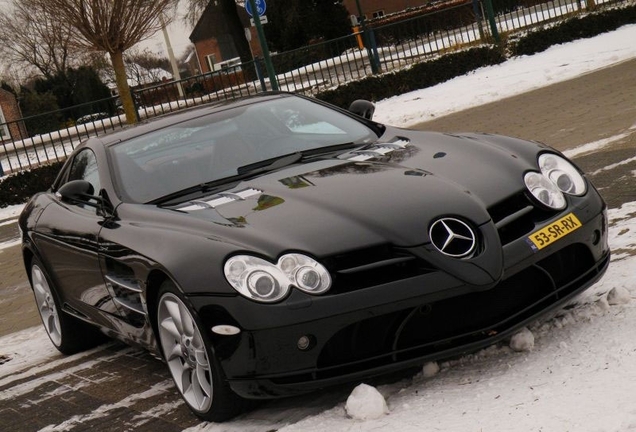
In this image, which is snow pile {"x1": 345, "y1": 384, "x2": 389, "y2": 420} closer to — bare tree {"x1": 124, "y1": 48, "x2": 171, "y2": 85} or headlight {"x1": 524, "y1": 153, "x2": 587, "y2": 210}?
headlight {"x1": 524, "y1": 153, "x2": 587, "y2": 210}

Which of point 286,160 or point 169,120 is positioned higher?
point 169,120

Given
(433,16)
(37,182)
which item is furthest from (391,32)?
(37,182)

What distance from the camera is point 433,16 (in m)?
23.5

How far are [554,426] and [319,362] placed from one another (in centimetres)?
→ 102

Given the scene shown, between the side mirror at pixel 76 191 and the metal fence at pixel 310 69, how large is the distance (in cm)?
1644

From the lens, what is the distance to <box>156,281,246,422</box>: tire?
170 inches

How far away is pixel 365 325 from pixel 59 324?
10.3 feet

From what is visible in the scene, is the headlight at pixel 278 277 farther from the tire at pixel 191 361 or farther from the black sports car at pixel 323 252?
the tire at pixel 191 361

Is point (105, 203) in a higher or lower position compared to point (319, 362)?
higher

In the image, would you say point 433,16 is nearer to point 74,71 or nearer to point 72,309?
point 72,309

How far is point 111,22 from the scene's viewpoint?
23000 millimetres

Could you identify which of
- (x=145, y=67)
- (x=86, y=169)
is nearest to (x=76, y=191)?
(x=86, y=169)

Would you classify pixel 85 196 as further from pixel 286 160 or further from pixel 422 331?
pixel 422 331

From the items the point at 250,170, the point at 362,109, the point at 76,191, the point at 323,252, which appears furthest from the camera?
the point at 362,109
